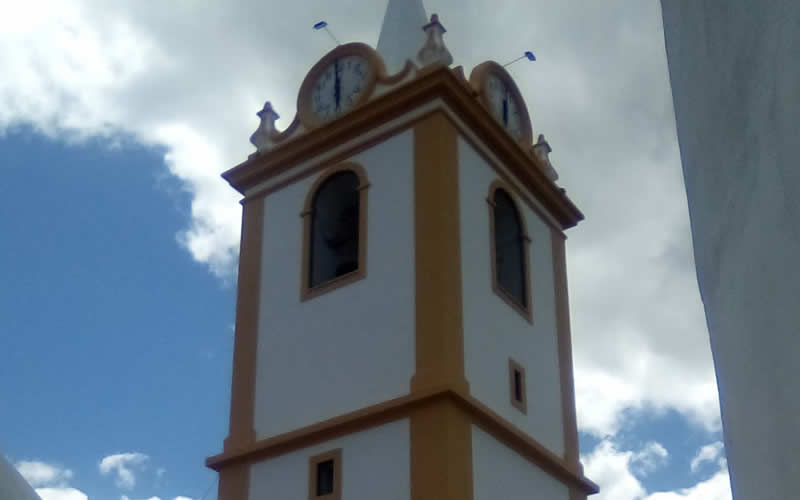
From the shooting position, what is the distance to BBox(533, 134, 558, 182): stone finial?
55.5 feet

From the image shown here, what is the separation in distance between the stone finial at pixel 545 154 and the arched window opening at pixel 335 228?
2815 millimetres

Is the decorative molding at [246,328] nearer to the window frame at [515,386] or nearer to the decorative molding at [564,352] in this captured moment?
the window frame at [515,386]

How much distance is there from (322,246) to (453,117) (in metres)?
2.26

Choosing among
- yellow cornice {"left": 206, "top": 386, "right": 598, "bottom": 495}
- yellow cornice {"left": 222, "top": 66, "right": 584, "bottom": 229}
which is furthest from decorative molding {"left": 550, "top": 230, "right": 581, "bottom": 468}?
yellow cornice {"left": 222, "top": 66, "right": 584, "bottom": 229}

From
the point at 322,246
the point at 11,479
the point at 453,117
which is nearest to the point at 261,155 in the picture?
the point at 322,246

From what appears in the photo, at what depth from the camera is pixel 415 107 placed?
594 inches

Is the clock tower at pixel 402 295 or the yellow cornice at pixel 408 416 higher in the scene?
the clock tower at pixel 402 295

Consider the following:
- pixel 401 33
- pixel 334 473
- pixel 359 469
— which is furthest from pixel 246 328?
pixel 401 33

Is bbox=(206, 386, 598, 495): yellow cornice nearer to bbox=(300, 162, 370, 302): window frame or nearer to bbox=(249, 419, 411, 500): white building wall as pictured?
bbox=(249, 419, 411, 500): white building wall

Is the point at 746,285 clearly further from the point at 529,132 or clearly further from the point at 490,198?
the point at 529,132

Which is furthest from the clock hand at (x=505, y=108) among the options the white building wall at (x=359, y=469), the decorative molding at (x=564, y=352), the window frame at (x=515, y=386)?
the white building wall at (x=359, y=469)

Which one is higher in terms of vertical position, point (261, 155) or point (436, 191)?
point (261, 155)

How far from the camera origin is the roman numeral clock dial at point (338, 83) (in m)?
16.0

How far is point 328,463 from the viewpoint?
44.2ft
